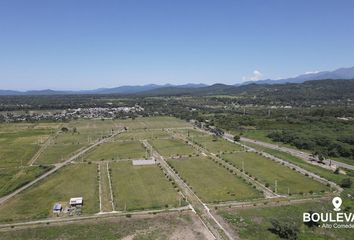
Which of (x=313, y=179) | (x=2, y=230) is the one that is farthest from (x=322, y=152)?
(x=2, y=230)

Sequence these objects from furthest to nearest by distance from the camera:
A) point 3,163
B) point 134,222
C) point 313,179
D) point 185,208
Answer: point 3,163, point 313,179, point 185,208, point 134,222

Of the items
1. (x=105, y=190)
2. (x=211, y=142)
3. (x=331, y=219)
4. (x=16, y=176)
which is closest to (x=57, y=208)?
(x=105, y=190)

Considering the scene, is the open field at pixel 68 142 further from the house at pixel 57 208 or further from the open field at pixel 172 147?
the house at pixel 57 208

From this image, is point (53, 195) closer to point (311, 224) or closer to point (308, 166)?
point (311, 224)

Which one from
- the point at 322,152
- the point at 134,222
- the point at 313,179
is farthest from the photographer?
the point at 322,152

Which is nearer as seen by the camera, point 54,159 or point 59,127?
point 54,159

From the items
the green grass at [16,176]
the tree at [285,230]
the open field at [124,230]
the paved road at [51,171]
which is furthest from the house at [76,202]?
the tree at [285,230]

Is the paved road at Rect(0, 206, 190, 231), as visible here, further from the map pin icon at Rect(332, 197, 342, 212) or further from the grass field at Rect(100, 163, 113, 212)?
the map pin icon at Rect(332, 197, 342, 212)

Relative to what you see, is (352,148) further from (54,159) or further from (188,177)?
(54,159)
